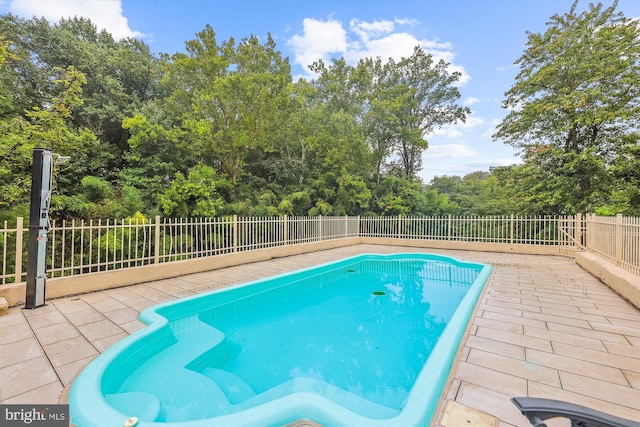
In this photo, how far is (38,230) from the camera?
379 cm

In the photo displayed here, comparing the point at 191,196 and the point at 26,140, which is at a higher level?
the point at 26,140

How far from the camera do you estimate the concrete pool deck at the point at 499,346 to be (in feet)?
6.45

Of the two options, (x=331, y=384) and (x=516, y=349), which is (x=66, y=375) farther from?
(x=516, y=349)

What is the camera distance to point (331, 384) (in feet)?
8.64

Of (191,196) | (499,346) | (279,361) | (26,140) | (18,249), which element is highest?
(26,140)

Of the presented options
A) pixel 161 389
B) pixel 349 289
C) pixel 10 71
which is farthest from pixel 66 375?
pixel 10 71

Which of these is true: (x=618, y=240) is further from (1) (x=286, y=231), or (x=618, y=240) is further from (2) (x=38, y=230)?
(2) (x=38, y=230)

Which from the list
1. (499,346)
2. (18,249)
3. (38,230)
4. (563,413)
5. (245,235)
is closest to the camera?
(563,413)

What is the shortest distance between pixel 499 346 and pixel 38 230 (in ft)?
19.0

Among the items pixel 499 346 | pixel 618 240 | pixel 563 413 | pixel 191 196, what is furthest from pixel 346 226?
pixel 563 413

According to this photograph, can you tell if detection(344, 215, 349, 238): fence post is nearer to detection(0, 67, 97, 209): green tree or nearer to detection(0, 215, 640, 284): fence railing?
detection(0, 215, 640, 284): fence railing

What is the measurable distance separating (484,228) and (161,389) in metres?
11.0

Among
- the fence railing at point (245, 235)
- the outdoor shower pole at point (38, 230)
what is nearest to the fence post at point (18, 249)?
the fence railing at point (245, 235)

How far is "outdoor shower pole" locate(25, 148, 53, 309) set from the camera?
3760 mm
